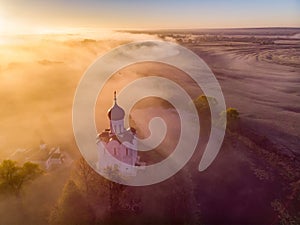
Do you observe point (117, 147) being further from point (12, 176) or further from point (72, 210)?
point (12, 176)

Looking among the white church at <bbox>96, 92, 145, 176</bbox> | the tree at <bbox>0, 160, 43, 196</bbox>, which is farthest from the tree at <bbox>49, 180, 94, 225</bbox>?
the white church at <bbox>96, 92, 145, 176</bbox>

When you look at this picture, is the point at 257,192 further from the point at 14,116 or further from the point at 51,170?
the point at 14,116

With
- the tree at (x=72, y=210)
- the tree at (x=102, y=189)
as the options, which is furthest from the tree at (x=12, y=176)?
the tree at (x=102, y=189)

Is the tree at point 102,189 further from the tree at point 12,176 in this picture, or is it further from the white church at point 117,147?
the tree at point 12,176

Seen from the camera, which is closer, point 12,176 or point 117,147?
point 12,176

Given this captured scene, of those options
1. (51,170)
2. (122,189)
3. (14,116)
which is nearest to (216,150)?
(122,189)

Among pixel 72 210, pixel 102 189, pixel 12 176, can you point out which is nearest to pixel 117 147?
pixel 102 189
